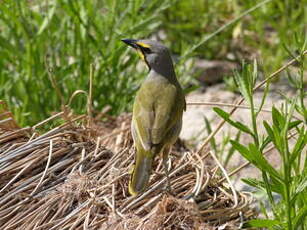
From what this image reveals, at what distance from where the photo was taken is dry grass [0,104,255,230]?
2754 millimetres

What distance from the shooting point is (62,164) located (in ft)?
10.2

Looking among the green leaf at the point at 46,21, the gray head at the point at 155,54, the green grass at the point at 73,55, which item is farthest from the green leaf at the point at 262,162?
the green leaf at the point at 46,21

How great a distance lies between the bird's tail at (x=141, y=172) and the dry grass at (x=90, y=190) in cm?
4

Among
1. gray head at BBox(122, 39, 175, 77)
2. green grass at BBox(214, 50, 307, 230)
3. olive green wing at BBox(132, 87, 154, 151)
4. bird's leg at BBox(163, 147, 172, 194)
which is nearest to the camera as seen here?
green grass at BBox(214, 50, 307, 230)

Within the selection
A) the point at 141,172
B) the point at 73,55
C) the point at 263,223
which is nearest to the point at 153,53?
the point at 141,172

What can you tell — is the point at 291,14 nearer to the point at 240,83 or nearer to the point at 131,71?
the point at 131,71

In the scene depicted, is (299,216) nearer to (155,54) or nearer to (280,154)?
(280,154)

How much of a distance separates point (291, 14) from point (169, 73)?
3417 millimetres

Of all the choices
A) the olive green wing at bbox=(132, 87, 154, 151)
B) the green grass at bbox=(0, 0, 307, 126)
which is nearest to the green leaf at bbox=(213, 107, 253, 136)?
the olive green wing at bbox=(132, 87, 154, 151)

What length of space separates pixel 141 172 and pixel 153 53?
0.98 m

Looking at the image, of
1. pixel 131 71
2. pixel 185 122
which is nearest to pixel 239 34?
pixel 185 122

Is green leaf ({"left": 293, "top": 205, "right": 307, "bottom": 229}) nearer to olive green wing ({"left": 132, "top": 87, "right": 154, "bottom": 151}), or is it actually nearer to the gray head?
olive green wing ({"left": 132, "top": 87, "right": 154, "bottom": 151})

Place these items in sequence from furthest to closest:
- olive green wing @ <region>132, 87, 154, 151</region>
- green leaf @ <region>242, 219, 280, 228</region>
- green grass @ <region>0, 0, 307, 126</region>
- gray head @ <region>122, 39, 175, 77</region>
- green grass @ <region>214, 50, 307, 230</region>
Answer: green grass @ <region>0, 0, 307, 126</region> → gray head @ <region>122, 39, 175, 77</region> → olive green wing @ <region>132, 87, 154, 151</region> → green leaf @ <region>242, 219, 280, 228</region> → green grass @ <region>214, 50, 307, 230</region>

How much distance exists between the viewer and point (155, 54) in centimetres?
371
